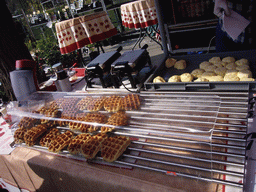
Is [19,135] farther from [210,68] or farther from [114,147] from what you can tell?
[210,68]

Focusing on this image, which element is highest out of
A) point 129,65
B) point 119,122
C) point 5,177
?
point 129,65

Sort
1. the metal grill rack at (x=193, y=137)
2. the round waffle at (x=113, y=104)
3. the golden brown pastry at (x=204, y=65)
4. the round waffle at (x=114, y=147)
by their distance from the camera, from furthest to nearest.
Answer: the golden brown pastry at (x=204, y=65) < the round waffle at (x=113, y=104) < the round waffle at (x=114, y=147) < the metal grill rack at (x=193, y=137)

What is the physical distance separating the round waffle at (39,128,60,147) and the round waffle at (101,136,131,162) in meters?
0.53

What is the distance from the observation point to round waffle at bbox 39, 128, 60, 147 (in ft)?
4.86

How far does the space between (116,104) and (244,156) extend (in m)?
0.86

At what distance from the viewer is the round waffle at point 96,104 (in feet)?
4.71

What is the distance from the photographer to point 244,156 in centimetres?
85

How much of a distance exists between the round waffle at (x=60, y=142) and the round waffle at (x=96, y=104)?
26 cm

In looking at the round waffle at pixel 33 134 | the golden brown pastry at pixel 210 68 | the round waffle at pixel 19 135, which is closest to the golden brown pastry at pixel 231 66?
the golden brown pastry at pixel 210 68

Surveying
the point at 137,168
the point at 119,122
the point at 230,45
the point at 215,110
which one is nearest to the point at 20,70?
the point at 119,122

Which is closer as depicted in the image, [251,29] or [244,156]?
[244,156]

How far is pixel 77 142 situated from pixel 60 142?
0.17 meters

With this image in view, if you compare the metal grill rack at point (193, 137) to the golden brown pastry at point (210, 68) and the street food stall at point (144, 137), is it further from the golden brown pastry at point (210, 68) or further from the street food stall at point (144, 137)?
the golden brown pastry at point (210, 68)

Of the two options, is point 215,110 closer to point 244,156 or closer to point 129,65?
point 244,156
